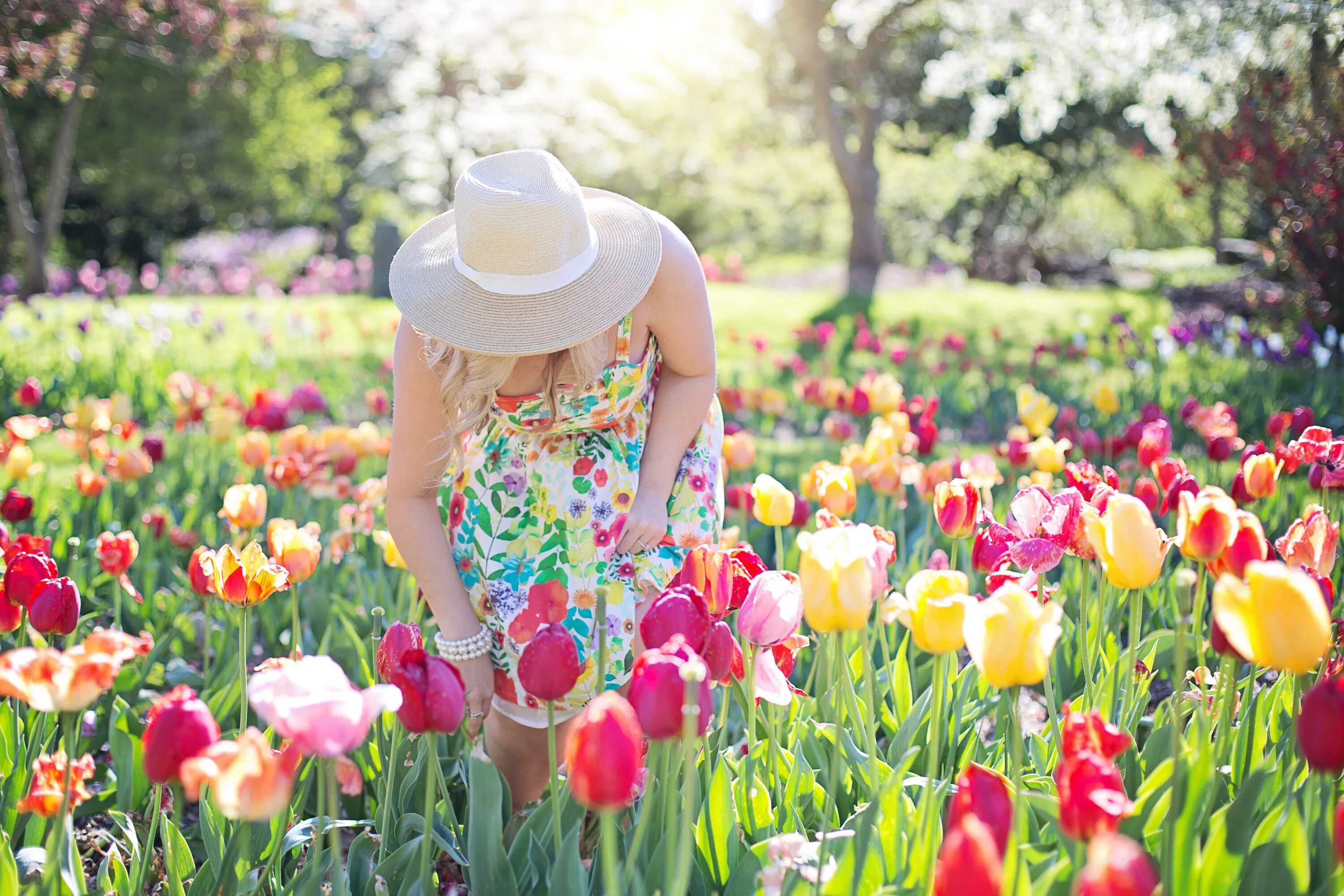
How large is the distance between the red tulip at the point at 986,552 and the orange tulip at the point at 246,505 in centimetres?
149

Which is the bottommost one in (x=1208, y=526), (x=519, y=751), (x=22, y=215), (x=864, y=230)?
(x=864, y=230)

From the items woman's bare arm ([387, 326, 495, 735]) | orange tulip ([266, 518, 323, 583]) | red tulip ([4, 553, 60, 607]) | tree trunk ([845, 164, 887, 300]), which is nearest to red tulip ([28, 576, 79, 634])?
red tulip ([4, 553, 60, 607])

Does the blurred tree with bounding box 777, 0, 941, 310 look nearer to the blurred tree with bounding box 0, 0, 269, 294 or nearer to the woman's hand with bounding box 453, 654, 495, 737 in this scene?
the blurred tree with bounding box 0, 0, 269, 294

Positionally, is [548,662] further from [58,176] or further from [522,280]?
[58,176]

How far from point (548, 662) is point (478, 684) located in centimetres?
61

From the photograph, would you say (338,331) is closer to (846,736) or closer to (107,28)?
(107,28)

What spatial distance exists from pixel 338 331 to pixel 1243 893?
9020 mm

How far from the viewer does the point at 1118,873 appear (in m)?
0.81

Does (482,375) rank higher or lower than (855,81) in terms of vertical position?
lower

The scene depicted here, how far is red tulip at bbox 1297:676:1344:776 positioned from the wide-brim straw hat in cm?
107

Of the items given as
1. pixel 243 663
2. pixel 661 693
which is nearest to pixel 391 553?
pixel 243 663

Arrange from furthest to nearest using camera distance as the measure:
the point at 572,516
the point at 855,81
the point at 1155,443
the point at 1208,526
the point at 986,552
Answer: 1. the point at 855,81
2. the point at 1155,443
3. the point at 572,516
4. the point at 986,552
5. the point at 1208,526

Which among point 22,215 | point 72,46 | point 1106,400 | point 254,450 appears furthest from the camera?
point 22,215

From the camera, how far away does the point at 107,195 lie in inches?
726
